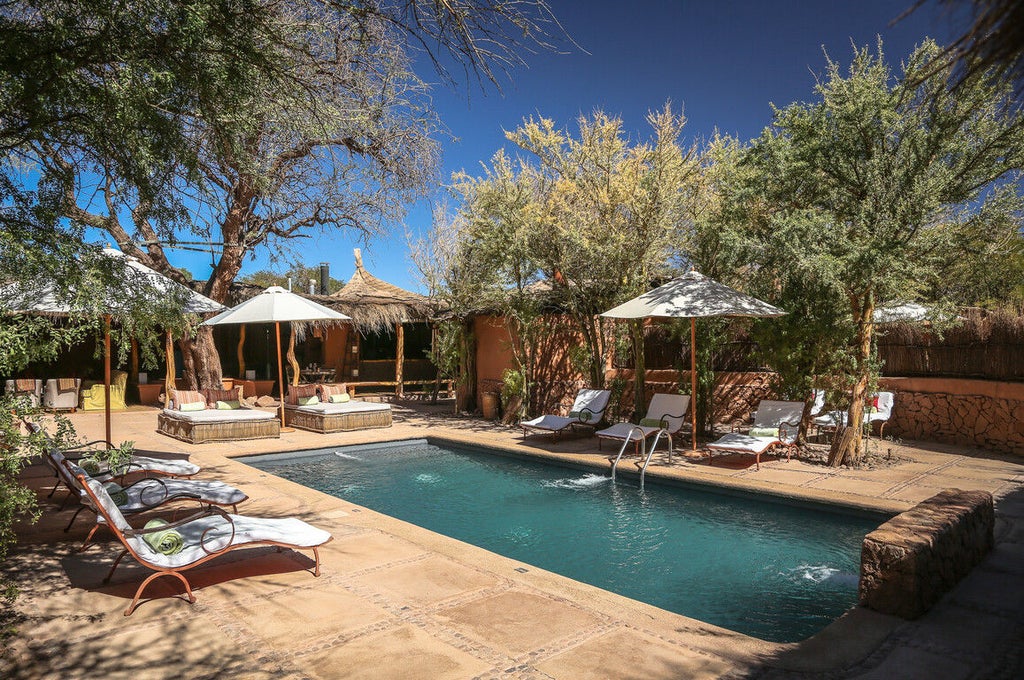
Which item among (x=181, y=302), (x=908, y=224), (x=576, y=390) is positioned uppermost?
(x=908, y=224)

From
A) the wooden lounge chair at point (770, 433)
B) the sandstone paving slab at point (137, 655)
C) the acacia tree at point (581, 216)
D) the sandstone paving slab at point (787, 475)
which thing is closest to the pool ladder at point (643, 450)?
the wooden lounge chair at point (770, 433)

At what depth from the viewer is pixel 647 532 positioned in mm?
7180

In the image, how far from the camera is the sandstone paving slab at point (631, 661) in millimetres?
3422

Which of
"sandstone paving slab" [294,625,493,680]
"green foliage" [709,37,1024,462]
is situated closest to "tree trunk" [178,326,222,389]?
"green foliage" [709,37,1024,462]

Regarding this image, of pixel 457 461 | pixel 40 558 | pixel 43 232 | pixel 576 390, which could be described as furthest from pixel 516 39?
pixel 576 390

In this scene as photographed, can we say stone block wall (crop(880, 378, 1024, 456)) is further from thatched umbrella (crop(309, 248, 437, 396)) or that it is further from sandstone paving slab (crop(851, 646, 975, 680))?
thatched umbrella (crop(309, 248, 437, 396))

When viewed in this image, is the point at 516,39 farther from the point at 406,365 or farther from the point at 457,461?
the point at 406,365

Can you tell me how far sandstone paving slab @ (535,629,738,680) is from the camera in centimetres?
342

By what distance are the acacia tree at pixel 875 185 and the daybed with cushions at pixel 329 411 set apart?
7924 mm

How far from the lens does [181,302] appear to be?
228 inches

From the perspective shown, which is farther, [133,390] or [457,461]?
[133,390]

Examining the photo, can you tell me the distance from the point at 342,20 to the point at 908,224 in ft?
23.8

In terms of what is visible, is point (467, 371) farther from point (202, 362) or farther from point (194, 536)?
point (194, 536)

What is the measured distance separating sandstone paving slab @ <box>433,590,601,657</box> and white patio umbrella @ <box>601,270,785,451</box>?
19.0ft
